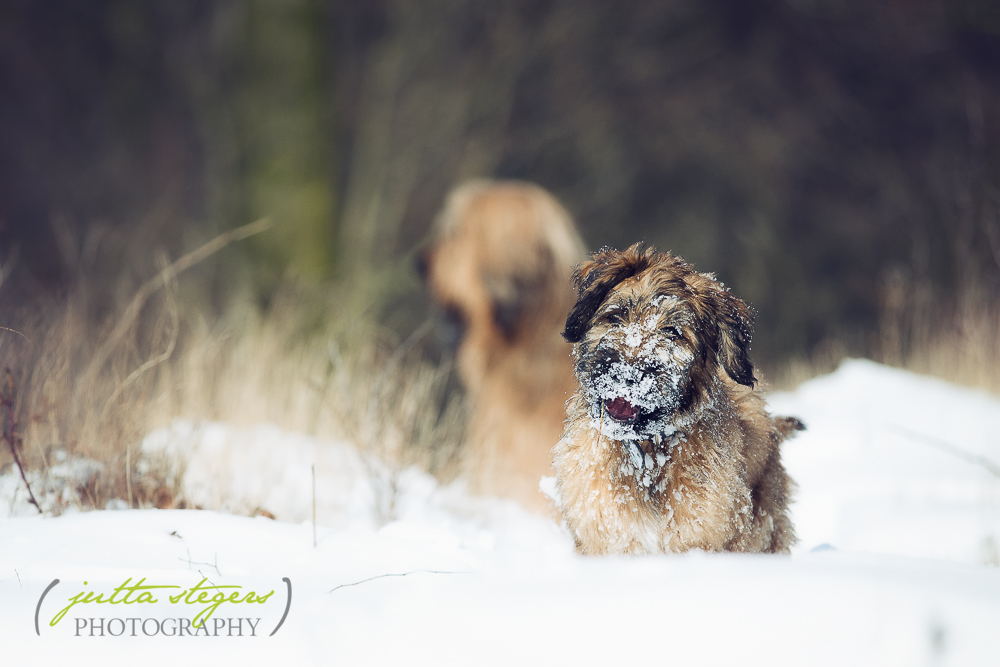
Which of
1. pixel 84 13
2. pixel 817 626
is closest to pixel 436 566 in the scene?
pixel 817 626

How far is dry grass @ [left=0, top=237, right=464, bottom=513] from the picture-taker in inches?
129

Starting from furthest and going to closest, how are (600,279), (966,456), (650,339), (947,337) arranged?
(947,337), (966,456), (600,279), (650,339)

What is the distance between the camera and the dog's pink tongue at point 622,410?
228 cm

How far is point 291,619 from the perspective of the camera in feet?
6.17

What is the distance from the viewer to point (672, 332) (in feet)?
8.04

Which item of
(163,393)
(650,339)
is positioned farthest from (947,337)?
(163,393)

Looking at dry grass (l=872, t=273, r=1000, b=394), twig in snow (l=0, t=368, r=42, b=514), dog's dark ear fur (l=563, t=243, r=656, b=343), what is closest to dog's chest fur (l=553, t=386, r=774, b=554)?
dog's dark ear fur (l=563, t=243, r=656, b=343)

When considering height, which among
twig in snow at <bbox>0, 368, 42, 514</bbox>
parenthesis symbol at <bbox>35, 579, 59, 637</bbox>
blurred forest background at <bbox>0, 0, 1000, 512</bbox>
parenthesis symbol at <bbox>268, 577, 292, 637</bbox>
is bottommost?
parenthesis symbol at <bbox>35, 579, 59, 637</bbox>

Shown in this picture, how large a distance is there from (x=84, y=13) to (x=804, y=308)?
463 inches

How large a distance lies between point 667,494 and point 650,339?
48 centimetres

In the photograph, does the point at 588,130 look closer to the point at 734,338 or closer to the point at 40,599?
the point at 734,338

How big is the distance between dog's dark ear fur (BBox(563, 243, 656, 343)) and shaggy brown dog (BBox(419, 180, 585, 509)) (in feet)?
5.47

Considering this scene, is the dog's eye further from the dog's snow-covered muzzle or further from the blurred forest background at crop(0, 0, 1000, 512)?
the blurred forest background at crop(0, 0, 1000, 512)

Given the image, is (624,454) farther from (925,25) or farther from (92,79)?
(92,79)
